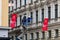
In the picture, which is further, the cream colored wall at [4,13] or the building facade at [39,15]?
the building facade at [39,15]

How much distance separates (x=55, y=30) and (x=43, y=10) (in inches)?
211

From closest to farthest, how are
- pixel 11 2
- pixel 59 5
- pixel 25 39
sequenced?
pixel 59 5 < pixel 25 39 < pixel 11 2

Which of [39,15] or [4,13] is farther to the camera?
[39,15]

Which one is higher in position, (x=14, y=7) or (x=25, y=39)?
(x=14, y=7)

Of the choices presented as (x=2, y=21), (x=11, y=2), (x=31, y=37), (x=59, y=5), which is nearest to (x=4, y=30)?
(x=2, y=21)

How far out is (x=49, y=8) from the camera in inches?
1909

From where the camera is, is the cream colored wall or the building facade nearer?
the cream colored wall

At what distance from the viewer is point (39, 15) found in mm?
51219

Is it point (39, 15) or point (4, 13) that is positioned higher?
point (39, 15)

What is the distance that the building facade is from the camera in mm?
45875

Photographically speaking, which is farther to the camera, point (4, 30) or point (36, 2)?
point (36, 2)

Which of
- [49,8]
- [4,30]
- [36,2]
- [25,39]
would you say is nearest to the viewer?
[4,30]

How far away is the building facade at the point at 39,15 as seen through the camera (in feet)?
151

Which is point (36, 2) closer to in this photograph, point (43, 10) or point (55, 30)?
Result: point (43, 10)
